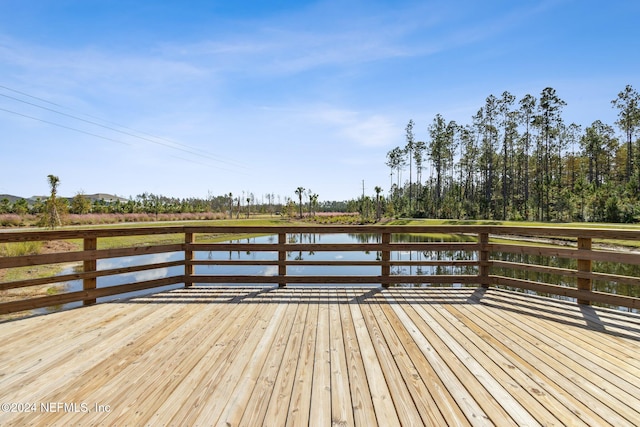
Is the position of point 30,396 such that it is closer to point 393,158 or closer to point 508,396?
point 508,396

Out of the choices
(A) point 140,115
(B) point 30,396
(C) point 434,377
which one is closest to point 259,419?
(C) point 434,377

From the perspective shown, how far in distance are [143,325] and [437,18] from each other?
370 inches

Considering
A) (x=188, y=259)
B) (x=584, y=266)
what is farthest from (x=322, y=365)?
(x=584, y=266)

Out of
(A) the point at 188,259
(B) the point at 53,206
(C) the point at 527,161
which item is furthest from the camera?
(C) the point at 527,161

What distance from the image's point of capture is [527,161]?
43.1 m

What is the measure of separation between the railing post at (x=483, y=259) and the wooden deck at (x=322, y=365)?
1.02m

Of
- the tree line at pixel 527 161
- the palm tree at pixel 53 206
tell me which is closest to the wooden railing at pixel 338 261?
the palm tree at pixel 53 206

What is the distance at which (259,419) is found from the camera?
1678mm

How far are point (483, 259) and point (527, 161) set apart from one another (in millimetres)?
47922

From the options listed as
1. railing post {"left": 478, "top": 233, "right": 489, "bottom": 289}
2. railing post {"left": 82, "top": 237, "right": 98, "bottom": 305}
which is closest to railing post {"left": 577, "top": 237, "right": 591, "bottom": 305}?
railing post {"left": 478, "top": 233, "right": 489, "bottom": 289}

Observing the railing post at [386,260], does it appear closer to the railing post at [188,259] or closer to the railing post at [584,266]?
the railing post at [584,266]

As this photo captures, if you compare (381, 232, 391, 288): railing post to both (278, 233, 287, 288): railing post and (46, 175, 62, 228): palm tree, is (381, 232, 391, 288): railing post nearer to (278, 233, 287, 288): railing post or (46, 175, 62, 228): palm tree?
(278, 233, 287, 288): railing post

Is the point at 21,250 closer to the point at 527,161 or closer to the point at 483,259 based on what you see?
the point at 483,259

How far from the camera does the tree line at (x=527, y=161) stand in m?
33.6
